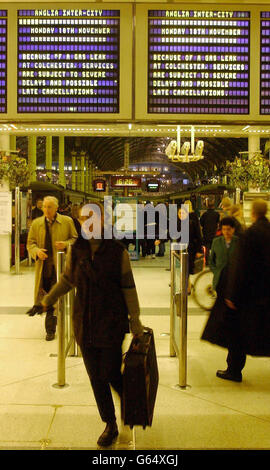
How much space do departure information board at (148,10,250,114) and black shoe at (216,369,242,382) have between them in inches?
145

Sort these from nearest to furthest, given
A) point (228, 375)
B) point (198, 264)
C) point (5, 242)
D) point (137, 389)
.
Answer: point (137, 389) → point (228, 375) → point (198, 264) → point (5, 242)

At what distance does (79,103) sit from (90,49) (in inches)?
29.8

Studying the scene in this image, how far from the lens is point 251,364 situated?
206 inches

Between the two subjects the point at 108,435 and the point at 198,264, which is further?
the point at 198,264

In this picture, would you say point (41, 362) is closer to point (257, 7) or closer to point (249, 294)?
point (249, 294)

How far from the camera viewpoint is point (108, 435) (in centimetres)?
336

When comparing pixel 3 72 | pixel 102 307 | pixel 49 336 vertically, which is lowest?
pixel 49 336

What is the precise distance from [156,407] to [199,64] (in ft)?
16.2

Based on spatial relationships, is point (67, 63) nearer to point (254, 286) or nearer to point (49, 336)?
point (49, 336)

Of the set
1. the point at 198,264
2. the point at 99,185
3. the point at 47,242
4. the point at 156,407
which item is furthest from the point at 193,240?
the point at 99,185

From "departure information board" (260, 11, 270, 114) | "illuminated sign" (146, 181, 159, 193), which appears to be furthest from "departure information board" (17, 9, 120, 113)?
"illuminated sign" (146, 181, 159, 193)

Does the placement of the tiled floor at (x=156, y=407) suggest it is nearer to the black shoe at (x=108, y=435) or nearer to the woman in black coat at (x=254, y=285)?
the black shoe at (x=108, y=435)

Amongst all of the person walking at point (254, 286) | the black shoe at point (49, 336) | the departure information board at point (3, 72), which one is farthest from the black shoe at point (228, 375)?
the departure information board at point (3, 72)

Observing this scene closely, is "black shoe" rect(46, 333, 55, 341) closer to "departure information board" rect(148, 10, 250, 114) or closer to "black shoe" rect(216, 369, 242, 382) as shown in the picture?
"black shoe" rect(216, 369, 242, 382)
